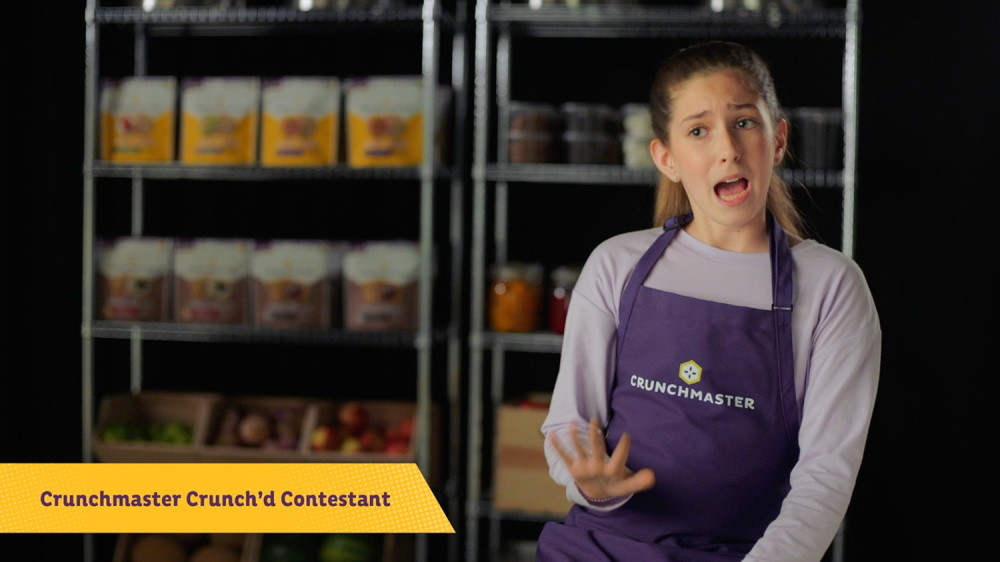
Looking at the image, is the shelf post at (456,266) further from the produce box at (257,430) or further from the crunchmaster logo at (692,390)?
the crunchmaster logo at (692,390)

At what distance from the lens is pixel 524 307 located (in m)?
2.57

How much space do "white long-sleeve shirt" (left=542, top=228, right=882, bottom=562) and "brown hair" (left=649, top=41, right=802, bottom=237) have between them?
0.07 metres

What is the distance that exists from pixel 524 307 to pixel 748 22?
41.2 inches

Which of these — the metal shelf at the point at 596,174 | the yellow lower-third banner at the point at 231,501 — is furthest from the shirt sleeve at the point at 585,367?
the metal shelf at the point at 596,174

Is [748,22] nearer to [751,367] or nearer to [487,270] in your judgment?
[487,270]

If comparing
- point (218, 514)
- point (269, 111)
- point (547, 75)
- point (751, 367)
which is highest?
point (547, 75)

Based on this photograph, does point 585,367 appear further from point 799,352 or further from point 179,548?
point 179,548

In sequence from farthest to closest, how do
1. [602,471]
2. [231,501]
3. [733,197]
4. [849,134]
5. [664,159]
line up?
1. [849,134]
2. [231,501]
3. [664,159]
4. [733,197]
5. [602,471]

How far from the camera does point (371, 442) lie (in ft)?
8.58

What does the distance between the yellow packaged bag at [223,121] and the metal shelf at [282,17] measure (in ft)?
0.63

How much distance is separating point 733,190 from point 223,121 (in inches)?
75.6

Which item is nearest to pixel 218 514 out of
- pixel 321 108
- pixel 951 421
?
pixel 321 108

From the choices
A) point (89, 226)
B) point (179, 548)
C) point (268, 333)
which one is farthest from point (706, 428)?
point (89, 226)

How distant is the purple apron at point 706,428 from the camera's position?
1.10m
